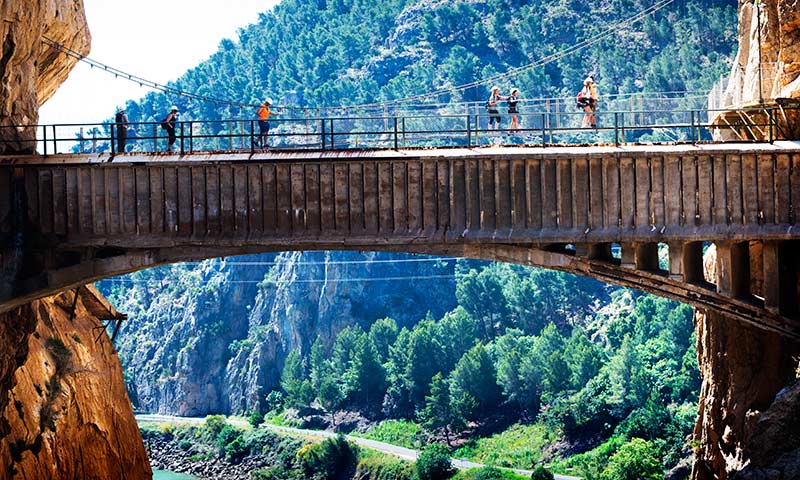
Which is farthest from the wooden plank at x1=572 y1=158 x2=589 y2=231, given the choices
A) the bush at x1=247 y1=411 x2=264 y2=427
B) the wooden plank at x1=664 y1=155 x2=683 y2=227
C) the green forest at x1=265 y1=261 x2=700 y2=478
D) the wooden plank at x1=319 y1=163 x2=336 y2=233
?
the bush at x1=247 y1=411 x2=264 y2=427

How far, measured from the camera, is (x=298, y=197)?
27781mm

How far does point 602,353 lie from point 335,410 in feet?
60.5

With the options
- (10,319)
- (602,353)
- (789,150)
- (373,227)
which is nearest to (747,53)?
(789,150)

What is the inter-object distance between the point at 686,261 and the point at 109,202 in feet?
39.0

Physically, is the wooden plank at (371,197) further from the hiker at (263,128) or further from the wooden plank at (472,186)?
the hiker at (263,128)

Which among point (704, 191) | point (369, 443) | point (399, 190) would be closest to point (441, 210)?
point (399, 190)

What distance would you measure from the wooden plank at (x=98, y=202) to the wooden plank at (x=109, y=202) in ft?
0.26

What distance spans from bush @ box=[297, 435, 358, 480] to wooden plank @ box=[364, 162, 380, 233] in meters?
51.8

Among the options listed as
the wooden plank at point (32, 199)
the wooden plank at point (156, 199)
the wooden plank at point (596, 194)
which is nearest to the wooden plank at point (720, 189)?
the wooden plank at point (596, 194)

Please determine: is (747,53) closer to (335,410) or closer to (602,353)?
(602,353)

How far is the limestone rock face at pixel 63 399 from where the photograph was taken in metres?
30.2

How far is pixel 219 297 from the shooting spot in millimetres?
120250

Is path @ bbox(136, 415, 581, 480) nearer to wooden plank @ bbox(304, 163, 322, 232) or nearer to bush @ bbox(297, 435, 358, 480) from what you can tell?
bush @ bbox(297, 435, 358, 480)

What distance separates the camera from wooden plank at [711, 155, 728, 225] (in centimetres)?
2700
